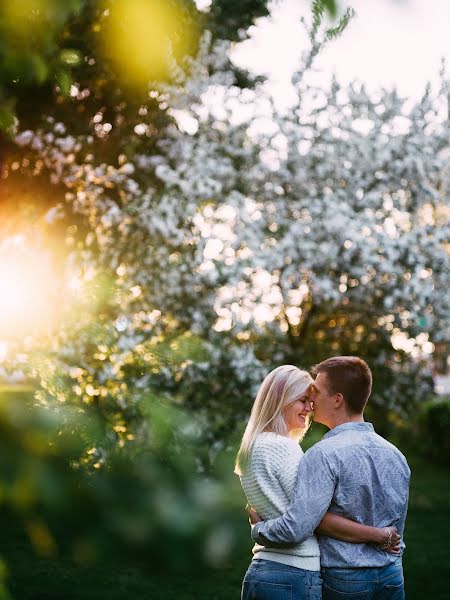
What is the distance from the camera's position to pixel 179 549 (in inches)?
25.5

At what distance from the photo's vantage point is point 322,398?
3559 millimetres

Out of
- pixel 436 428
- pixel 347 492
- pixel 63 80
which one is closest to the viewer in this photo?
pixel 63 80

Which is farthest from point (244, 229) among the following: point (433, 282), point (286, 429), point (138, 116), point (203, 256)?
point (286, 429)

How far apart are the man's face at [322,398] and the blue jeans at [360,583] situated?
2.02 feet

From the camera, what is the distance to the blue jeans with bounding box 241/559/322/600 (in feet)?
10.9

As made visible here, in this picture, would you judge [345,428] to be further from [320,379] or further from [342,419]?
[320,379]

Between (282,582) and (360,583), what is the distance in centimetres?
32

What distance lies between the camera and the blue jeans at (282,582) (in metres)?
3.33

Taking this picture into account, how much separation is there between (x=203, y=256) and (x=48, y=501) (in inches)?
407

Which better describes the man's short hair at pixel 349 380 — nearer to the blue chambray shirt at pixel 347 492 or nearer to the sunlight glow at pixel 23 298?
the blue chambray shirt at pixel 347 492

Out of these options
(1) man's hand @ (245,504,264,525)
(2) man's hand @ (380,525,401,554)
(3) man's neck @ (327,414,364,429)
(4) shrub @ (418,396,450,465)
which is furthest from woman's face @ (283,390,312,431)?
(4) shrub @ (418,396,450,465)

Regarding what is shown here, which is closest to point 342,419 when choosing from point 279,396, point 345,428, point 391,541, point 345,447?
point 345,428

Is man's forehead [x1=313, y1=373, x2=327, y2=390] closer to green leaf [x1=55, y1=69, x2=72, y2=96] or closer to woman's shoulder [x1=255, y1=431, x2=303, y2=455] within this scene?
woman's shoulder [x1=255, y1=431, x2=303, y2=455]

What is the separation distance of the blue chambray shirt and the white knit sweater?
6 cm
